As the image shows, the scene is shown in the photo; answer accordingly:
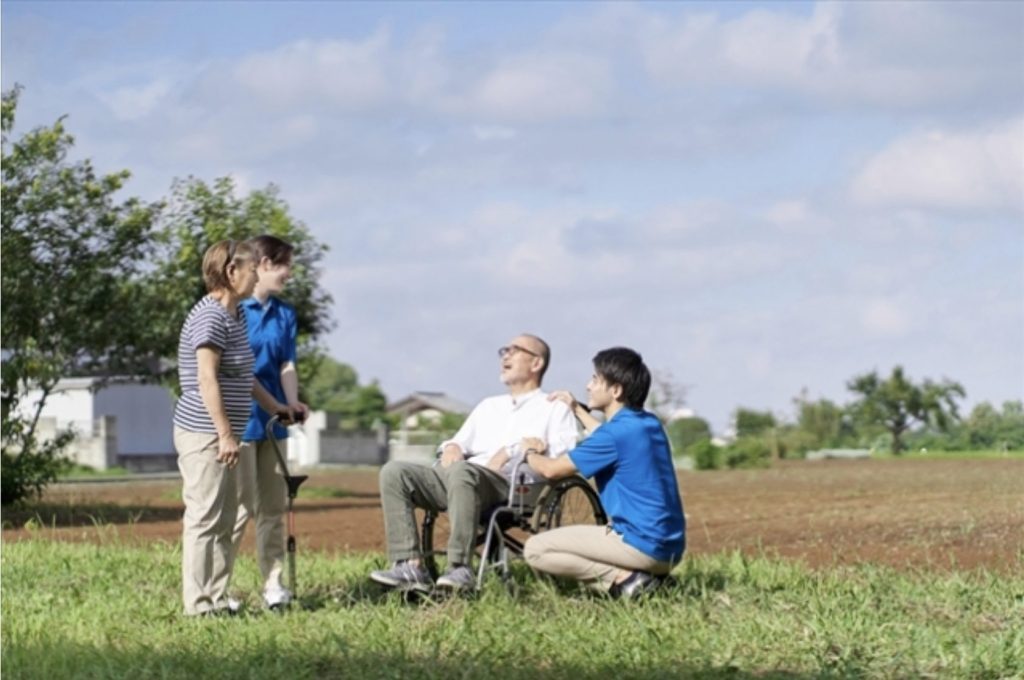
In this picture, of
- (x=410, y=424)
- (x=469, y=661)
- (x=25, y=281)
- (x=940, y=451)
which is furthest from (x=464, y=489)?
(x=410, y=424)

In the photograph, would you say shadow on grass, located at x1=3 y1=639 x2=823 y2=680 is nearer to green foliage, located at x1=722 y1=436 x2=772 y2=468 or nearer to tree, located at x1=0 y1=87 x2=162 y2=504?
tree, located at x1=0 y1=87 x2=162 y2=504

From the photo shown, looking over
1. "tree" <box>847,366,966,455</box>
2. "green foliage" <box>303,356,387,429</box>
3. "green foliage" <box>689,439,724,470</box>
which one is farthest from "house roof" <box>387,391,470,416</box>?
"green foliage" <box>689,439,724,470</box>

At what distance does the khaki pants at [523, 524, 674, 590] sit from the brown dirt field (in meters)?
2.31

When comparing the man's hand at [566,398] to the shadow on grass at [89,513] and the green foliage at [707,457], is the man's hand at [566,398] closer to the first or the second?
the shadow on grass at [89,513]

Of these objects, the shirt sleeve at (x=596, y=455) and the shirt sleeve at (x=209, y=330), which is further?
the shirt sleeve at (x=596, y=455)

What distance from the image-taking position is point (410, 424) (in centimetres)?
8788

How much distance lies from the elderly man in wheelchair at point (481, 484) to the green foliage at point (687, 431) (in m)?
36.2

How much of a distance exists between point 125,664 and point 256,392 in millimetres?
1853

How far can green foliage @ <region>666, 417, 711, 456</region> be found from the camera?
153 feet

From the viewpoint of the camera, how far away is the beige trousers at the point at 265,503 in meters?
8.42

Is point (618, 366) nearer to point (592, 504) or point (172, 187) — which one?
point (592, 504)

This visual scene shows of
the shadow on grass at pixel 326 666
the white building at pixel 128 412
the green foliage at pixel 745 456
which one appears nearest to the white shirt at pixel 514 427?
the shadow on grass at pixel 326 666

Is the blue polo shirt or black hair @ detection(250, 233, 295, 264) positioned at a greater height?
black hair @ detection(250, 233, 295, 264)

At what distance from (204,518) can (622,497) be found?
2.01 meters
